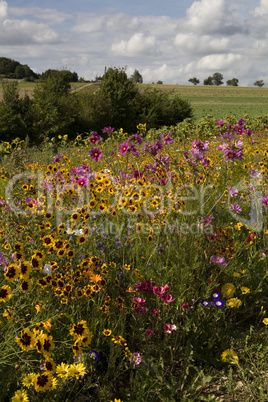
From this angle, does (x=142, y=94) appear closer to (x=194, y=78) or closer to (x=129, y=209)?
(x=129, y=209)

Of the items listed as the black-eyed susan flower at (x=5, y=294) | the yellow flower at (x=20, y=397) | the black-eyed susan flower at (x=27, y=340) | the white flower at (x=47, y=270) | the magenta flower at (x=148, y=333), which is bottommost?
the magenta flower at (x=148, y=333)

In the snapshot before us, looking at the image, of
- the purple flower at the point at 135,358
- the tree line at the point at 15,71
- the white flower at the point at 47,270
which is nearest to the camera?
the purple flower at the point at 135,358

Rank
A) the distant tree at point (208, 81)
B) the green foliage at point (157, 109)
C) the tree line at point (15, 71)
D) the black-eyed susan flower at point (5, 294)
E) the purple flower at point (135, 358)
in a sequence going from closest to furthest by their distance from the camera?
1. the black-eyed susan flower at point (5, 294)
2. the purple flower at point (135, 358)
3. the green foliage at point (157, 109)
4. the tree line at point (15, 71)
5. the distant tree at point (208, 81)

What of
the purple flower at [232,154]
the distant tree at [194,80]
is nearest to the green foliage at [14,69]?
the distant tree at [194,80]

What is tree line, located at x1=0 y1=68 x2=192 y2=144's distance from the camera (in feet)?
69.3

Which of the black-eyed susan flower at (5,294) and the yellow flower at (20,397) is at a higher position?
the black-eyed susan flower at (5,294)

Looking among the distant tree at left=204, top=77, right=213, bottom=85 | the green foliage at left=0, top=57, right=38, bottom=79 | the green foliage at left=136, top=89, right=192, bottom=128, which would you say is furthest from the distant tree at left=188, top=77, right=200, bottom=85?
the green foliage at left=136, top=89, right=192, bottom=128

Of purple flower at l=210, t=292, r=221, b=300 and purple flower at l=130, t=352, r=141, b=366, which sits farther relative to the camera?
purple flower at l=210, t=292, r=221, b=300

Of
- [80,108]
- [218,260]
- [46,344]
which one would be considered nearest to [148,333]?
[46,344]

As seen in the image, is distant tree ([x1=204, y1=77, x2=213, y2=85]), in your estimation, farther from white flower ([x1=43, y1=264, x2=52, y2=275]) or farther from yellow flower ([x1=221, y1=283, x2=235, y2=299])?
white flower ([x1=43, y1=264, x2=52, y2=275])

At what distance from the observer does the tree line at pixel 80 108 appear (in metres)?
21.1

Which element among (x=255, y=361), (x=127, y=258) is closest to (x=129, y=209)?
(x=127, y=258)

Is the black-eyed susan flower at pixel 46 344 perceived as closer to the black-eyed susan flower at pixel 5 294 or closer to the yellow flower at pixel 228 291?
the black-eyed susan flower at pixel 5 294

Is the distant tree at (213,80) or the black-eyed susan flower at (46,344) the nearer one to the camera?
the black-eyed susan flower at (46,344)
